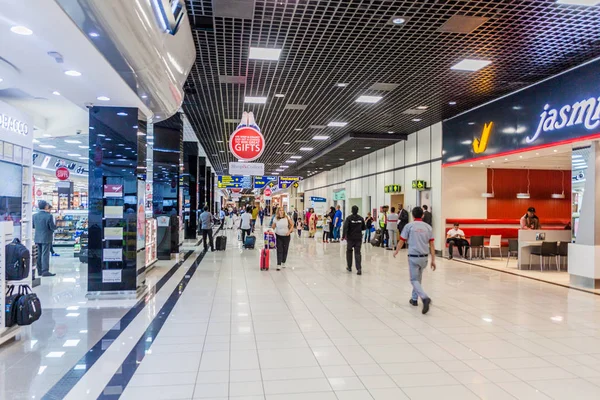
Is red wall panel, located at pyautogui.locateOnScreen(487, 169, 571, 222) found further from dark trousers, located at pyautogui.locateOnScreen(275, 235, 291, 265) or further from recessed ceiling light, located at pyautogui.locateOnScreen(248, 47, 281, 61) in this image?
recessed ceiling light, located at pyautogui.locateOnScreen(248, 47, 281, 61)

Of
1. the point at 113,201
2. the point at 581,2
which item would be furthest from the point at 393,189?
the point at 113,201

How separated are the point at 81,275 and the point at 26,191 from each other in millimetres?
2897

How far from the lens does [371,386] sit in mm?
3451

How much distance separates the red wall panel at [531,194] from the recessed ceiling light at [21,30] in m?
12.3

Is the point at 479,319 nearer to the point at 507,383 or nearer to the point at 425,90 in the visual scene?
the point at 507,383

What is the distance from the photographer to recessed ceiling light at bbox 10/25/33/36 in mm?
3697

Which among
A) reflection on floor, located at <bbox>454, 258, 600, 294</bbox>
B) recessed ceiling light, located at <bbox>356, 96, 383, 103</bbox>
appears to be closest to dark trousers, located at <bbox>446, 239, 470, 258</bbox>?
reflection on floor, located at <bbox>454, 258, 600, 294</bbox>

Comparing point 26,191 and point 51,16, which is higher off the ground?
point 51,16

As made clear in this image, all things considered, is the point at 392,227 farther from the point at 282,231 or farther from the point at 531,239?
the point at 282,231

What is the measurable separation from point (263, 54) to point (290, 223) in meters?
4.04

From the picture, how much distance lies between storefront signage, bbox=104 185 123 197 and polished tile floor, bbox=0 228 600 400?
1.71 meters

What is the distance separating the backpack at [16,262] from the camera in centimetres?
444

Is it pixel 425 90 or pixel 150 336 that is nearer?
pixel 150 336

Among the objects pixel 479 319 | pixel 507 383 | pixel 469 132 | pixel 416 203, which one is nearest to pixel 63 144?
pixel 416 203
